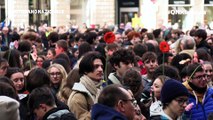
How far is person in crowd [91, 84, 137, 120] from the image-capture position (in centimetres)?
512

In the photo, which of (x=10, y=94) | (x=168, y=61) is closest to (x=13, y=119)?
(x=10, y=94)

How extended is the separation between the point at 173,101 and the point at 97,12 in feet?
118

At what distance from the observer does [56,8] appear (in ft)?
134

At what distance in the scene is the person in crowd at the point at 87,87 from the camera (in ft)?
23.3

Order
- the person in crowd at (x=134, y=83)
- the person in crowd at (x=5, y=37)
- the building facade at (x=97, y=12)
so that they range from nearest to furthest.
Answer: the person in crowd at (x=134, y=83), the person in crowd at (x=5, y=37), the building facade at (x=97, y=12)

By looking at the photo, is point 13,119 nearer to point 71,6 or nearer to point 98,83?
point 98,83

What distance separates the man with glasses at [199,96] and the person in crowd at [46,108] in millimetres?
1761

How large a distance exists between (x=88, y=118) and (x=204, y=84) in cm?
165

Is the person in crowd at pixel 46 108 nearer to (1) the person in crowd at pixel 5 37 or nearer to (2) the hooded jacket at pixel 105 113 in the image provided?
(2) the hooded jacket at pixel 105 113

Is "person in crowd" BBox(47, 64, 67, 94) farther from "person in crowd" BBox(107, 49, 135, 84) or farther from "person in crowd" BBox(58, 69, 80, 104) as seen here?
"person in crowd" BBox(107, 49, 135, 84)

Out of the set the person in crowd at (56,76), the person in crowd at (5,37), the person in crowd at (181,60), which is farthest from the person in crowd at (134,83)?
the person in crowd at (5,37)

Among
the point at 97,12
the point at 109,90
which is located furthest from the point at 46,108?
the point at 97,12

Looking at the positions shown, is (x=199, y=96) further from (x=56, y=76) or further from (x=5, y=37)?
(x=5, y=37)

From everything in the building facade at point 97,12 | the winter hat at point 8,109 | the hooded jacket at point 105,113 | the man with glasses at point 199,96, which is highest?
the building facade at point 97,12
